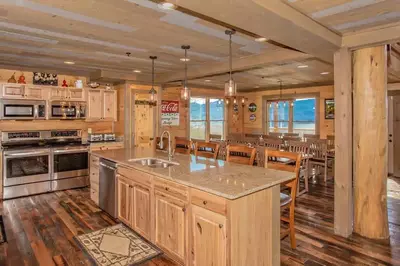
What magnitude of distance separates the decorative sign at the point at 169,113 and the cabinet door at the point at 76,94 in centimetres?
209

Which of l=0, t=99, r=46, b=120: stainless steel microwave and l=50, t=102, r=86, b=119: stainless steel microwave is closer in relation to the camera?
l=0, t=99, r=46, b=120: stainless steel microwave

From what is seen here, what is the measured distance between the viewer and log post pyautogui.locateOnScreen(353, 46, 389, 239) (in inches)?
122

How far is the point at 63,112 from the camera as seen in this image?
5.55 meters

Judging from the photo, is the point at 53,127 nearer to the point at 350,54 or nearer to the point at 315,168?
the point at 350,54

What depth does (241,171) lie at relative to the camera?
2.74m

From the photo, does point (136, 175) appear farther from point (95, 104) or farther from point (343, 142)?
point (95, 104)

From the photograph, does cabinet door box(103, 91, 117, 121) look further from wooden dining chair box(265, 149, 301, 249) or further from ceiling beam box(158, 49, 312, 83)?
wooden dining chair box(265, 149, 301, 249)

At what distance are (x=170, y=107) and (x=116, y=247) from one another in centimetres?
489

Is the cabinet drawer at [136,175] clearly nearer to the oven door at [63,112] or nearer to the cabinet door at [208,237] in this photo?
the cabinet door at [208,237]

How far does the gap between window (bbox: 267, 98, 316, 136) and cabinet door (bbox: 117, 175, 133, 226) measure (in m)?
6.42

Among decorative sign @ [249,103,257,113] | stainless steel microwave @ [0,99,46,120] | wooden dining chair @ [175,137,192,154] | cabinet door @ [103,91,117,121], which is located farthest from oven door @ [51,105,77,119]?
decorative sign @ [249,103,257,113]

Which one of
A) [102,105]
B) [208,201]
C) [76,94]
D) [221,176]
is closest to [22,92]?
[76,94]

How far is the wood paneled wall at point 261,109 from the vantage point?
7.59m

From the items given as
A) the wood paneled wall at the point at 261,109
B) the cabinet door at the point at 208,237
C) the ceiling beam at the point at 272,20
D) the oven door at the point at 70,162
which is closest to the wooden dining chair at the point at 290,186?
the cabinet door at the point at 208,237
